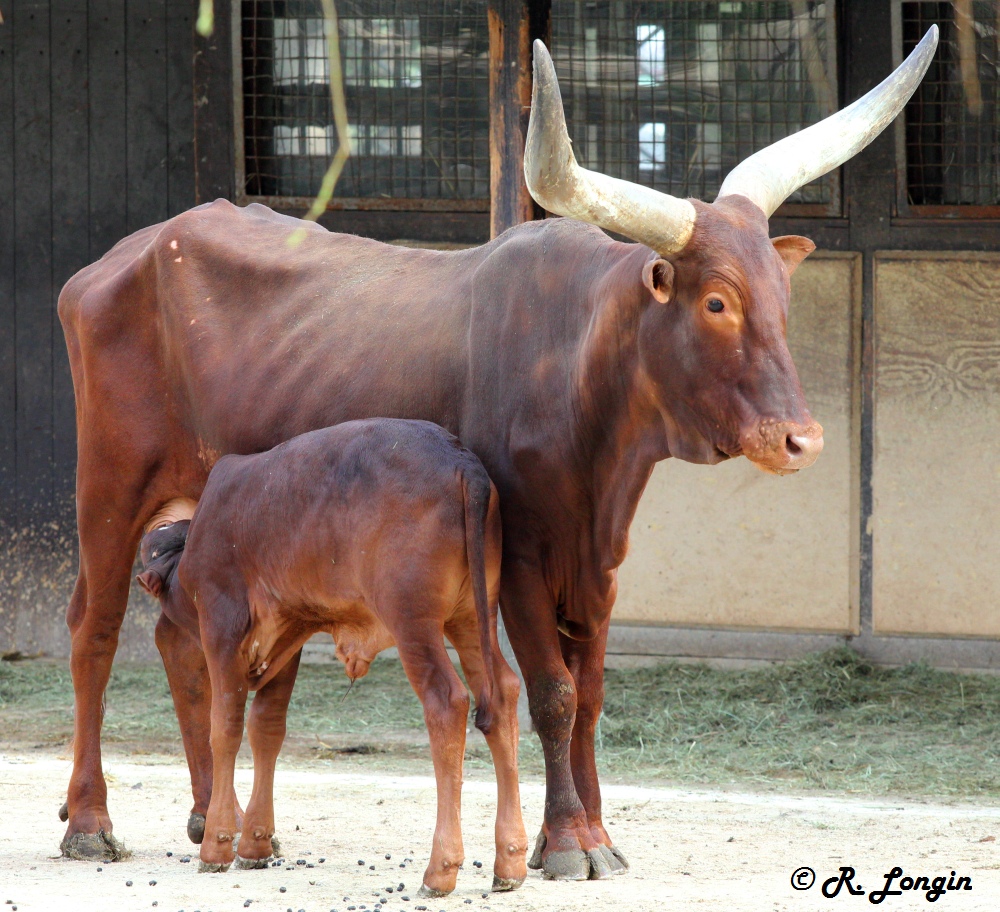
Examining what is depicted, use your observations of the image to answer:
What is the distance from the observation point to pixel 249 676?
4578 mm

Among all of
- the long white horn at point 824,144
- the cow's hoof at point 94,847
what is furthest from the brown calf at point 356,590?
the long white horn at point 824,144

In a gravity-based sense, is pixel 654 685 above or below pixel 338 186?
below

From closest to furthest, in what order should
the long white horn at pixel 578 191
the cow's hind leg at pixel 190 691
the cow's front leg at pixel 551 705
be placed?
the long white horn at pixel 578 191, the cow's front leg at pixel 551 705, the cow's hind leg at pixel 190 691

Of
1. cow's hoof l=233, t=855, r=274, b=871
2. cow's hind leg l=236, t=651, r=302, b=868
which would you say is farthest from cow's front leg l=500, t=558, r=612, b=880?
cow's hoof l=233, t=855, r=274, b=871

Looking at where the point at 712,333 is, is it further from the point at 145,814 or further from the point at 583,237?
the point at 145,814

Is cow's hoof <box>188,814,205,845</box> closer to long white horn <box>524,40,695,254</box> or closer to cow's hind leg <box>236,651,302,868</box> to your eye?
cow's hind leg <box>236,651,302,868</box>

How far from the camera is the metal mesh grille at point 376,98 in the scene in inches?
330

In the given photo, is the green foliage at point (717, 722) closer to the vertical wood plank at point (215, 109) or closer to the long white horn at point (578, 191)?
the vertical wood plank at point (215, 109)

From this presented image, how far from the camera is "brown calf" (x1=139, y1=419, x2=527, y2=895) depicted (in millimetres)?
4070

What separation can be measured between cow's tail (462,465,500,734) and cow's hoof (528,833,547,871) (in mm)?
598

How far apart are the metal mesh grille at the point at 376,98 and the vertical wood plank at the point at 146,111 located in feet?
1.73

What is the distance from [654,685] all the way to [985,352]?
100 inches

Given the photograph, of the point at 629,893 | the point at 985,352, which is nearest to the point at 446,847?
the point at 629,893

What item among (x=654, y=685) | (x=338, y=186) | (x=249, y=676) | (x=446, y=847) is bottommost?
(x=654, y=685)
